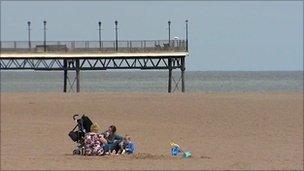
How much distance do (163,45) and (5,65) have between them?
9.29 m

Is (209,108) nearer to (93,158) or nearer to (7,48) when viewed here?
(93,158)

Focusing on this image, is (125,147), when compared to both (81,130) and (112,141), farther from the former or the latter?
(81,130)

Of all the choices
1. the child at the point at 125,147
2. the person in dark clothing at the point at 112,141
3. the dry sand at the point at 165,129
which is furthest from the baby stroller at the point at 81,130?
the child at the point at 125,147

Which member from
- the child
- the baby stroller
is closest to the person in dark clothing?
the child

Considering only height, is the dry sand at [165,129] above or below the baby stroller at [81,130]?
below

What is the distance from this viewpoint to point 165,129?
1019 inches

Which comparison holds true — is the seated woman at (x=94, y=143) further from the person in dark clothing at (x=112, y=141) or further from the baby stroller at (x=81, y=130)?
the baby stroller at (x=81, y=130)

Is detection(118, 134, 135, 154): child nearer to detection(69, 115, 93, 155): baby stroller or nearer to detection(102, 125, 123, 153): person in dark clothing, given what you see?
detection(102, 125, 123, 153): person in dark clothing

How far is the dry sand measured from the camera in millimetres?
16906

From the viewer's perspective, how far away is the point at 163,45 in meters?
52.9

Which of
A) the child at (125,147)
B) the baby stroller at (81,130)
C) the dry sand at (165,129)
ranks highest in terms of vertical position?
the baby stroller at (81,130)

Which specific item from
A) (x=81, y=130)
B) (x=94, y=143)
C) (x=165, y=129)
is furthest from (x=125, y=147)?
(x=165, y=129)

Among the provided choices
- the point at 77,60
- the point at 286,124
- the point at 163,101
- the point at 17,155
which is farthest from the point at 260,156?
the point at 77,60

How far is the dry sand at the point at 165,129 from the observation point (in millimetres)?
16906
